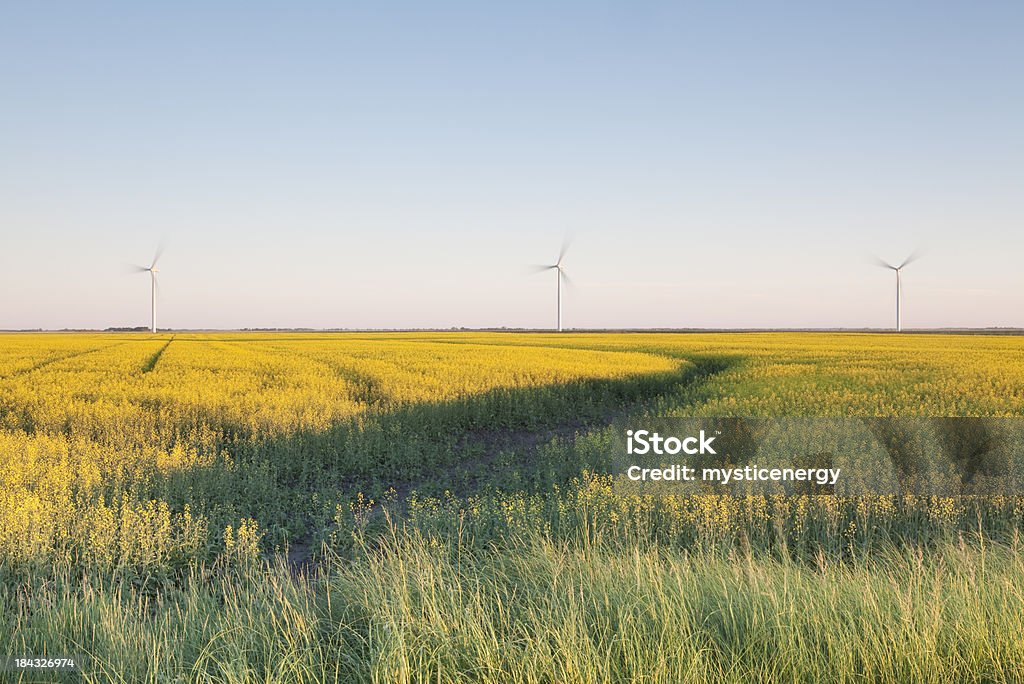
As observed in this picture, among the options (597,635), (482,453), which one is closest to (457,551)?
(597,635)

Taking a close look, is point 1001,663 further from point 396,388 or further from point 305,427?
point 396,388

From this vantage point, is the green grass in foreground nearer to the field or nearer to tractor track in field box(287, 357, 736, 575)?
the field

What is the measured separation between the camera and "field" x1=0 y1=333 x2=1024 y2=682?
4418 mm

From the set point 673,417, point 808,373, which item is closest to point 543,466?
point 673,417

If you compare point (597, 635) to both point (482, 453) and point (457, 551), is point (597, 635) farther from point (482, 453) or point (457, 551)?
point (482, 453)

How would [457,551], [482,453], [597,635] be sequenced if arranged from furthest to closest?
[482,453], [457,551], [597,635]

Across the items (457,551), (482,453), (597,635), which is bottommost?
(482,453)

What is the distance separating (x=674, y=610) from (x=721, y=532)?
3.77 meters

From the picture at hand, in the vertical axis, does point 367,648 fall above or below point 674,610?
below

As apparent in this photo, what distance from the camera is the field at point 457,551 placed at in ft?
14.5

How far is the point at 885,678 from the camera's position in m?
4.20

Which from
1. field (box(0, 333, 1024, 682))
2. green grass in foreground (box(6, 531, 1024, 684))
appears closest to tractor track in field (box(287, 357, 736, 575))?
field (box(0, 333, 1024, 682))

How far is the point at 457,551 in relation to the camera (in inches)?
322

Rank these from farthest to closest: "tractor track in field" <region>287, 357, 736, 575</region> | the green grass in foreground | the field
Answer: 1. "tractor track in field" <region>287, 357, 736, 575</region>
2. the field
3. the green grass in foreground
